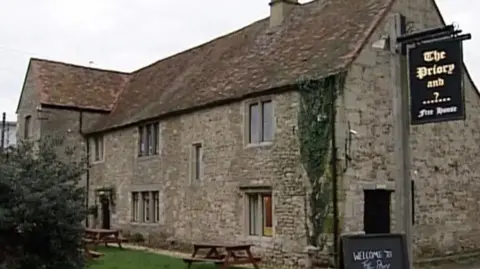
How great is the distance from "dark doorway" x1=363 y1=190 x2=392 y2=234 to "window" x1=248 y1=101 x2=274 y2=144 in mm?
3207

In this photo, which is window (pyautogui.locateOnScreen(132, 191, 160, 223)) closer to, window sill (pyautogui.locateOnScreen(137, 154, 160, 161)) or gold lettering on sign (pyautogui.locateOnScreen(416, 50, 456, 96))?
window sill (pyautogui.locateOnScreen(137, 154, 160, 161))

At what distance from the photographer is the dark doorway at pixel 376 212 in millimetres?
17000

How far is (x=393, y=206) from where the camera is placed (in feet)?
57.2

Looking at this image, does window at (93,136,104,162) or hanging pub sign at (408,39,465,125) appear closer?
hanging pub sign at (408,39,465,125)

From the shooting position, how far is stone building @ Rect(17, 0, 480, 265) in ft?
56.0

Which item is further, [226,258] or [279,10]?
[279,10]

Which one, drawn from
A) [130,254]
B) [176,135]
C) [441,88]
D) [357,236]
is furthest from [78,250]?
[176,135]

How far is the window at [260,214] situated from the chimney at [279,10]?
6633mm

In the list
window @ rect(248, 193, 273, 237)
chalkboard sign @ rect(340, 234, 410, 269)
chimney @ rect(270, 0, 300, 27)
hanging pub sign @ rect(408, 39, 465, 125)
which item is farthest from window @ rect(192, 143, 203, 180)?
chalkboard sign @ rect(340, 234, 410, 269)

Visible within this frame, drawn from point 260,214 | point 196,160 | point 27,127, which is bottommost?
point 260,214

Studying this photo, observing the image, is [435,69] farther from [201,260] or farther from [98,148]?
[98,148]

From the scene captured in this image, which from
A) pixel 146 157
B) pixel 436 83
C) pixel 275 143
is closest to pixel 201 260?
pixel 275 143

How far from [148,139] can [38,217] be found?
14.9 metres

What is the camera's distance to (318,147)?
1670cm
